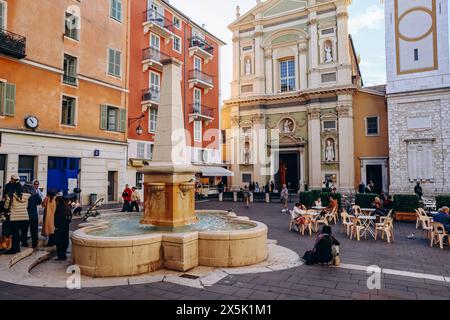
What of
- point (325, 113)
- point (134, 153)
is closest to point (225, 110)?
point (325, 113)

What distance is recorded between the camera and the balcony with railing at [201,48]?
2811 centimetres

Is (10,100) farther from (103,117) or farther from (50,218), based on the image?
(50,218)

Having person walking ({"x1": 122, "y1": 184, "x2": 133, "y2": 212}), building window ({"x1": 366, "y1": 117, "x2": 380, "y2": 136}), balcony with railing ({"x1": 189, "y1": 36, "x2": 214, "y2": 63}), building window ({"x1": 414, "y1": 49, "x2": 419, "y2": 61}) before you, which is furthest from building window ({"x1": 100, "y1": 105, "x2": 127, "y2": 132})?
building window ({"x1": 414, "y1": 49, "x2": 419, "y2": 61})

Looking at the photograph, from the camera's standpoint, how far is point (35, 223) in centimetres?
787

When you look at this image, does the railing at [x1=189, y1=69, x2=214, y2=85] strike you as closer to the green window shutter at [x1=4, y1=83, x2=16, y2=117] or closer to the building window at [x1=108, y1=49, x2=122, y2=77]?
the building window at [x1=108, y1=49, x2=122, y2=77]

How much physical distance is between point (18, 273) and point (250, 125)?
27.6 meters

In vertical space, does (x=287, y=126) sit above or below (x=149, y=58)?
below

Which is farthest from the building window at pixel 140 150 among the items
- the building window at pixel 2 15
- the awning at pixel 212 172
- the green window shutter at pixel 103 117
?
the building window at pixel 2 15

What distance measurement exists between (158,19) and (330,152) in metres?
18.1

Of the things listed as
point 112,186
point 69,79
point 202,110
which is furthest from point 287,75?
point 69,79

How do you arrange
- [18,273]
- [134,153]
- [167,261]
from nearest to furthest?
[18,273] < [167,261] < [134,153]

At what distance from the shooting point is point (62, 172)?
17.6 meters

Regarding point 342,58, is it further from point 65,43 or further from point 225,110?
point 65,43

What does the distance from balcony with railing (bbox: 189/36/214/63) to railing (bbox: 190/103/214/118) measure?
461cm
